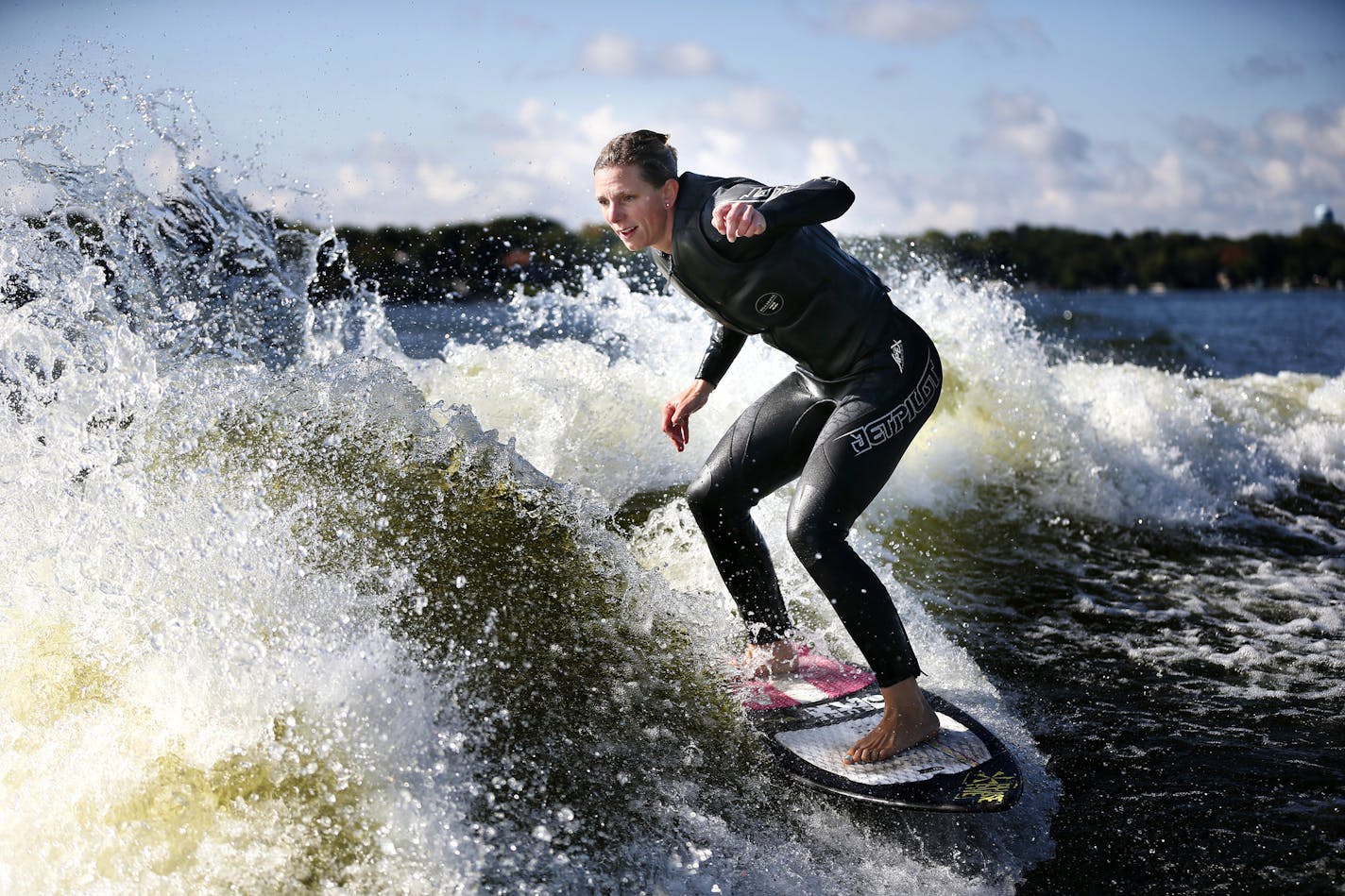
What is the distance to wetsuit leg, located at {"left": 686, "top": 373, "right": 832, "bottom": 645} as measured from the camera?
3998 mm

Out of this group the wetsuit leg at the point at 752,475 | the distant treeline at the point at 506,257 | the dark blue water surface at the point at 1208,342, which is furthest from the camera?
the dark blue water surface at the point at 1208,342

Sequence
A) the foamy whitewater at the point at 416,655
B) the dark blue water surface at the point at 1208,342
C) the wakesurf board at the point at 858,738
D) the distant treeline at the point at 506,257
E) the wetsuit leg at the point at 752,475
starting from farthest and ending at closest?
the dark blue water surface at the point at 1208,342
the distant treeline at the point at 506,257
the wetsuit leg at the point at 752,475
the wakesurf board at the point at 858,738
the foamy whitewater at the point at 416,655

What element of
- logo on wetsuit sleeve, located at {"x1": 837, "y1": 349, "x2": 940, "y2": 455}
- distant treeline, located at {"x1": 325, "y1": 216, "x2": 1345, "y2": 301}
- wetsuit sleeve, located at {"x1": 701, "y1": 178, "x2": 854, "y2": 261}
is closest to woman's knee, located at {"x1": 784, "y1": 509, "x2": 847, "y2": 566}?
logo on wetsuit sleeve, located at {"x1": 837, "y1": 349, "x2": 940, "y2": 455}

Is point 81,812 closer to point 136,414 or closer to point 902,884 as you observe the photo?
point 136,414

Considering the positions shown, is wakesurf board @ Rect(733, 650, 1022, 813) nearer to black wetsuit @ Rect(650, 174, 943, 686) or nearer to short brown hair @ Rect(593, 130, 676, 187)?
black wetsuit @ Rect(650, 174, 943, 686)

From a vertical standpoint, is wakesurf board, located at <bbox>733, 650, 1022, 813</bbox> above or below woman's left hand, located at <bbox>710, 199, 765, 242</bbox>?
below

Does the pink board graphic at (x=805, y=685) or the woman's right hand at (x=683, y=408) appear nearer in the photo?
the pink board graphic at (x=805, y=685)

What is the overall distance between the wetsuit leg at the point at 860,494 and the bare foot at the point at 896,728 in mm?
55

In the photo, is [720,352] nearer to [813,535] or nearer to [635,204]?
[635,204]

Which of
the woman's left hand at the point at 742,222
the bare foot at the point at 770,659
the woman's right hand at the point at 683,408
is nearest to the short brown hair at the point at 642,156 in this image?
the woman's left hand at the point at 742,222

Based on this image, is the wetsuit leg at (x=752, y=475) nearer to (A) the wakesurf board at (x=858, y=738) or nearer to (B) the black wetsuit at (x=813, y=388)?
(B) the black wetsuit at (x=813, y=388)

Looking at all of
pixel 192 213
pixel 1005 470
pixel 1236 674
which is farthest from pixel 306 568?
pixel 1005 470

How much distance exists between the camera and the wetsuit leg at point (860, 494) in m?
3.55

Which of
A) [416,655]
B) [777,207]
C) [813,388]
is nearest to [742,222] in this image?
[777,207]
